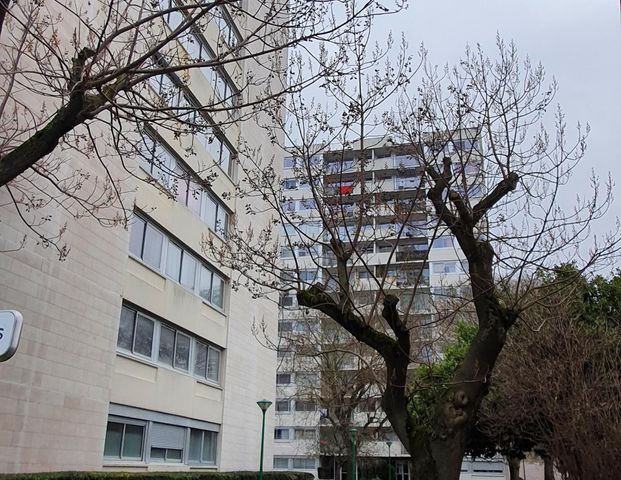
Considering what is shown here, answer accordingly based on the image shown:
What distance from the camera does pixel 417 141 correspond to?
1017 centimetres

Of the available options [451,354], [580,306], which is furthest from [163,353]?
[580,306]

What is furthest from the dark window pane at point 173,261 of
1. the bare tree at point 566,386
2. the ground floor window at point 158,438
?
the bare tree at point 566,386

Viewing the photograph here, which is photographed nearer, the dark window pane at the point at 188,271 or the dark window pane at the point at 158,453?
the dark window pane at the point at 158,453

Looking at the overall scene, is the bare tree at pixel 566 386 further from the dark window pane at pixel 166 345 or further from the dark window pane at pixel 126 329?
Answer: the dark window pane at pixel 126 329

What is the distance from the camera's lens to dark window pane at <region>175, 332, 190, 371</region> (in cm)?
1769

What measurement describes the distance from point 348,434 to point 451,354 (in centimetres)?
1297

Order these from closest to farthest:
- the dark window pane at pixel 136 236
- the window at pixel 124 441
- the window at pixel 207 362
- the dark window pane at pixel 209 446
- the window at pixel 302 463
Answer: the window at pixel 124 441 → the dark window pane at pixel 136 236 → the window at pixel 207 362 → the dark window pane at pixel 209 446 → the window at pixel 302 463

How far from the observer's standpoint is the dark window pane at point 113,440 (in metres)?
13.7

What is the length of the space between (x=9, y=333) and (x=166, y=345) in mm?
13589

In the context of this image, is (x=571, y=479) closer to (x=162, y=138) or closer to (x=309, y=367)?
(x=162, y=138)

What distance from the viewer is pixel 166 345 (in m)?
17.0

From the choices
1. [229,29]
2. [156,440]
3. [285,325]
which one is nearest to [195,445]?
[156,440]

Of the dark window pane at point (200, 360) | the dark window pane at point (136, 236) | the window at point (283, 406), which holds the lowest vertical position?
the dark window pane at point (200, 360)

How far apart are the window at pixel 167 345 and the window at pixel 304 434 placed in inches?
958
